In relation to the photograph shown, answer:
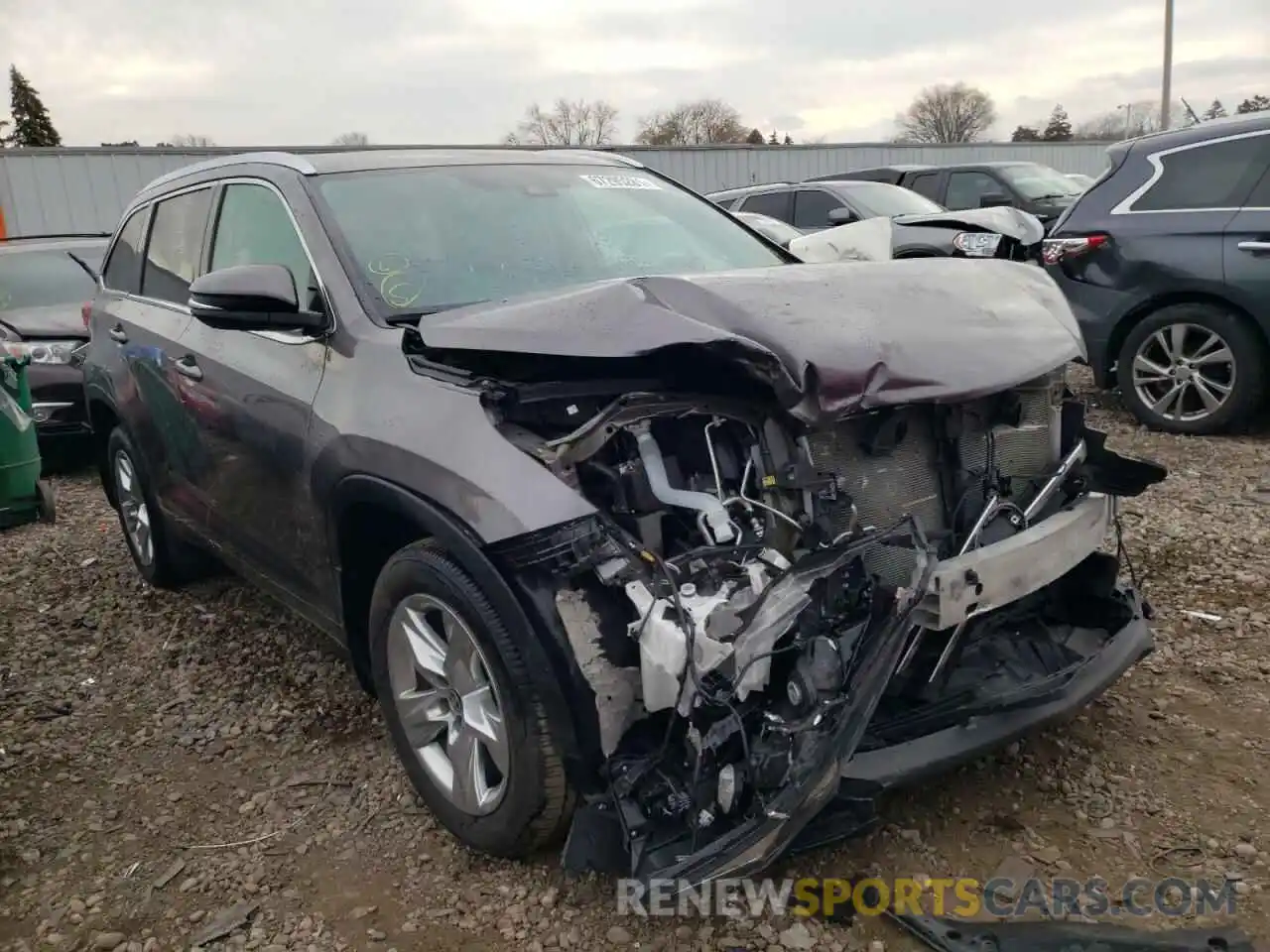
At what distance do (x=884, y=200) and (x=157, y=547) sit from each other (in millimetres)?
8767

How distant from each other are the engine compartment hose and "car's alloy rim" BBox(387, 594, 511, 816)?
22.7 inches

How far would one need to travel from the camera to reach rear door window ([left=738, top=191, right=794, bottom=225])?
11859mm

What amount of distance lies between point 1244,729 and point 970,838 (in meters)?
1.04

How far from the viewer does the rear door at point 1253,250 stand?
18.5 feet

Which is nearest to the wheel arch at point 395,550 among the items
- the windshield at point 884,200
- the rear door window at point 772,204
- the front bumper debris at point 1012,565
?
the front bumper debris at point 1012,565

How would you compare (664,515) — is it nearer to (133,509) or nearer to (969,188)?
(133,509)

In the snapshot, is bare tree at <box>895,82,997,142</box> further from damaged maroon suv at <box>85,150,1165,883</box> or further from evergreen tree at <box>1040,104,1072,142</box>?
damaged maroon suv at <box>85,150,1165,883</box>

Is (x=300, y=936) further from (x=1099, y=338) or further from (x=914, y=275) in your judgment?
(x=1099, y=338)

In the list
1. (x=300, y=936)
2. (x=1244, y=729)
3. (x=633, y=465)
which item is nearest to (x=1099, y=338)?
(x=1244, y=729)

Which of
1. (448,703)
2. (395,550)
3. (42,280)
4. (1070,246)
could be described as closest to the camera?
(448,703)

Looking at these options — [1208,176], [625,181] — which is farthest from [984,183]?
[625,181]

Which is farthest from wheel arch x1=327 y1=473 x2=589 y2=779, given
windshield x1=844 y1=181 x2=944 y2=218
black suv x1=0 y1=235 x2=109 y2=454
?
windshield x1=844 y1=181 x2=944 y2=218

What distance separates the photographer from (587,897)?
251cm

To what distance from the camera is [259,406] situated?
3.26m
